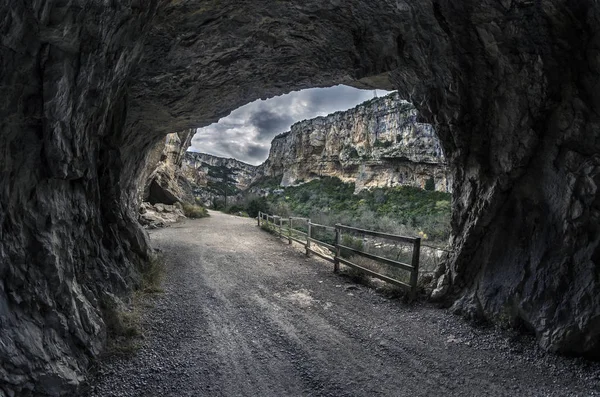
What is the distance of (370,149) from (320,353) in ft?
182

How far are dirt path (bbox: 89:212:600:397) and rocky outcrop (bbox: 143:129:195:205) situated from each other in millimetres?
16756

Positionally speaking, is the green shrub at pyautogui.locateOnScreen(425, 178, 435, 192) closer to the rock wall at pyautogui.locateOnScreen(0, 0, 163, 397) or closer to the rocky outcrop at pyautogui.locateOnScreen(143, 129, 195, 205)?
the rocky outcrop at pyautogui.locateOnScreen(143, 129, 195, 205)

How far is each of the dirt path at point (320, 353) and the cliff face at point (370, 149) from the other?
39316 millimetres

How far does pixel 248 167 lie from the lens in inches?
4968

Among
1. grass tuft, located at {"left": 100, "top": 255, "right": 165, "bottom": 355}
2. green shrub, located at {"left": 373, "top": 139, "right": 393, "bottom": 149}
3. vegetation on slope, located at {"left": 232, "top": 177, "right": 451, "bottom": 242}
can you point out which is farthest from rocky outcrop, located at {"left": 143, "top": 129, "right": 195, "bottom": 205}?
green shrub, located at {"left": 373, "top": 139, "right": 393, "bottom": 149}

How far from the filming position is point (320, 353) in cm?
423

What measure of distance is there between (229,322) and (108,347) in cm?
182

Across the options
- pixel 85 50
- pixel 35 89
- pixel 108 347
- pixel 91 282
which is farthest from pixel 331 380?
pixel 85 50

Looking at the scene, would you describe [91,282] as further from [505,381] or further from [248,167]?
[248,167]

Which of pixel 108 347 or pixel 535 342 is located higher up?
pixel 535 342

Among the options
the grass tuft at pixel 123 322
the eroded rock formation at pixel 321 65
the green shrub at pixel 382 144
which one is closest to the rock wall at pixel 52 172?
the eroded rock formation at pixel 321 65

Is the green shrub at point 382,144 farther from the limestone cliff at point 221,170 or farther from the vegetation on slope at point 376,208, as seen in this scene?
the limestone cliff at point 221,170

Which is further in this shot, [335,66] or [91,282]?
[335,66]

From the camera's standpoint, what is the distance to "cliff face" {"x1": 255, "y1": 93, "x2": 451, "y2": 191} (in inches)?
1857
